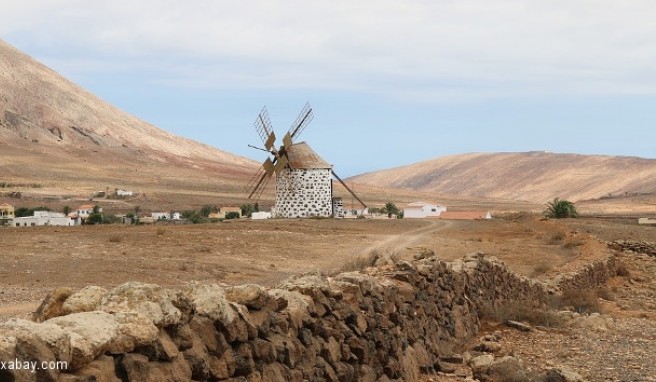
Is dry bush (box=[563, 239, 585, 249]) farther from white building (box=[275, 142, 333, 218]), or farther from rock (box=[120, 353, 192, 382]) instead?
rock (box=[120, 353, 192, 382])

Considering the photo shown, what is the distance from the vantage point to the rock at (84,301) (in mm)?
5980

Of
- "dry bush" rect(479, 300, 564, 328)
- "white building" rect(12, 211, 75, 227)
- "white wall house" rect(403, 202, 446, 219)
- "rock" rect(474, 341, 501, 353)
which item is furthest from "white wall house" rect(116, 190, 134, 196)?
"rock" rect(474, 341, 501, 353)

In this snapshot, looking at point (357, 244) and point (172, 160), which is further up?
point (172, 160)

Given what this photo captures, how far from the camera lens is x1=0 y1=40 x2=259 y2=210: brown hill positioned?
4874 inches

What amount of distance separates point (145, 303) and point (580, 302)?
15.7m

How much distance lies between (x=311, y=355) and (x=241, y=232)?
32.6m

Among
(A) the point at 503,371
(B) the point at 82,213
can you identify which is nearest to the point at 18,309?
(A) the point at 503,371

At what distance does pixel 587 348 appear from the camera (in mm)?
13484

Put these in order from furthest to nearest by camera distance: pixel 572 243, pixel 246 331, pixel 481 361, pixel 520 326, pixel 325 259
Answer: pixel 572 243, pixel 325 259, pixel 520 326, pixel 481 361, pixel 246 331

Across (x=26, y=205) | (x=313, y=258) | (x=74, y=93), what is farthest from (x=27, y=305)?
(x=74, y=93)

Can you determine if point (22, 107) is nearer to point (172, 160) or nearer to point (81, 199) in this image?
point (172, 160)

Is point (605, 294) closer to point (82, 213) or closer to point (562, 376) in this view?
point (562, 376)

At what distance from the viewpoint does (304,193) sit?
2611 inches

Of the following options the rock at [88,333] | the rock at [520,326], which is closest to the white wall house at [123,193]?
the rock at [520,326]
